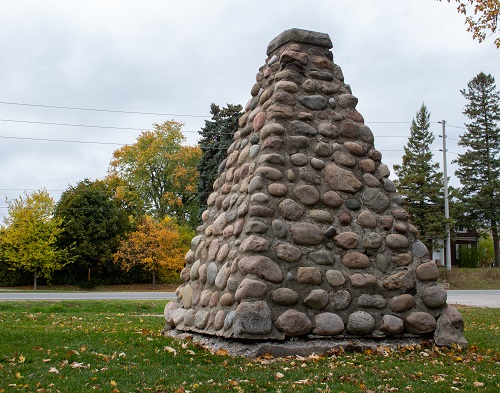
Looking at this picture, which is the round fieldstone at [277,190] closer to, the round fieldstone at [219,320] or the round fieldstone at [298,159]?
the round fieldstone at [298,159]

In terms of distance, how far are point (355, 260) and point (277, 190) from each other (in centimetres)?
125

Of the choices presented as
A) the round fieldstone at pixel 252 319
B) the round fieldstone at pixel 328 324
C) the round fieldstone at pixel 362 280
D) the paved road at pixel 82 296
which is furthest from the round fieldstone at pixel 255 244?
the paved road at pixel 82 296

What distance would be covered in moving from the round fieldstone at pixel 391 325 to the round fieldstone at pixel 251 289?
1.51 meters

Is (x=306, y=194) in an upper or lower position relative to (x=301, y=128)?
lower

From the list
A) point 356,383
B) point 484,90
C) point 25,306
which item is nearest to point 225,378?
point 356,383

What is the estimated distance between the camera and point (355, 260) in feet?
21.4

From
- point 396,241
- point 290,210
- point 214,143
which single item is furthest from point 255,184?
point 214,143

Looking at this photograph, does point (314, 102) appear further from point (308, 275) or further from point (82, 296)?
point (82, 296)

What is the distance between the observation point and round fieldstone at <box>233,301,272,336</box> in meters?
5.82

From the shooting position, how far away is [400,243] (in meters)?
6.80

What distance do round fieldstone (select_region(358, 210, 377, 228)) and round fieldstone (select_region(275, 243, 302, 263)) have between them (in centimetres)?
98

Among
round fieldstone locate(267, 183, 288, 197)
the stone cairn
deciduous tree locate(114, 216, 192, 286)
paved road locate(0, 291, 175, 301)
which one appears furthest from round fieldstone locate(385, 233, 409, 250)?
deciduous tree locate(114, 216, 192, 286)

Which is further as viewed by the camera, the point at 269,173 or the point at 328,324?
the point at 269,173

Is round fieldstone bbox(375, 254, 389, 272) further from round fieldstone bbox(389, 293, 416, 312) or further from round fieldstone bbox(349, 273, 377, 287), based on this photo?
round fieldstone bbox(389, 293, 416, 312)
